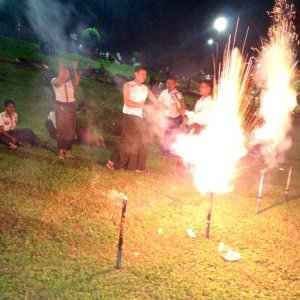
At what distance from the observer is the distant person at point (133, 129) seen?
318 inches

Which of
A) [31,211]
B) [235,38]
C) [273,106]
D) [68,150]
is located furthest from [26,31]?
[31,211]

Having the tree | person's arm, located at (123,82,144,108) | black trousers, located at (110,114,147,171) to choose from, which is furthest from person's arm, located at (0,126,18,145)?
the tree

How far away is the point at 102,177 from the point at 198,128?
2.28 m

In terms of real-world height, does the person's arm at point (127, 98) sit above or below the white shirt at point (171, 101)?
below

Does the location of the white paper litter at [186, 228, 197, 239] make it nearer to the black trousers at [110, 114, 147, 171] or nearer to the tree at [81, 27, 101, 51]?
the black trousers at [110, 114, 147, 171]

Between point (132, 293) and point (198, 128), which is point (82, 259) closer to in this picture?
point (132, 293)

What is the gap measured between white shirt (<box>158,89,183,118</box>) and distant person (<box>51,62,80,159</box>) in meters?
2.07

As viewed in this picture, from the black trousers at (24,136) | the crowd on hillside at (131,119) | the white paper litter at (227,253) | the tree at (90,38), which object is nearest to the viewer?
the white paper litter at (227,253)

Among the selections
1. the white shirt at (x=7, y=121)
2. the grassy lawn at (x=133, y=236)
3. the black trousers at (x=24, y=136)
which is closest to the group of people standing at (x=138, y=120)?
the grassy lawn at (x=133, y=236)

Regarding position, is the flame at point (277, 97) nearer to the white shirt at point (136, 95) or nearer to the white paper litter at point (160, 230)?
the white shirt at point (136, 95)

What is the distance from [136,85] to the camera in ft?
26.6

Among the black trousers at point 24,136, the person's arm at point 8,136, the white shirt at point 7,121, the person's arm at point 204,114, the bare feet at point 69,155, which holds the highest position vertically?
the person's arm at point 204,114

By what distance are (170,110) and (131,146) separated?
1644 millimetres

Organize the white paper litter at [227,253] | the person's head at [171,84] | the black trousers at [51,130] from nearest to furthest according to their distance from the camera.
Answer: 1. the white paper litter at [227,253]
2. the person's head at [171,84]
3. the black trousers at [51,130]
